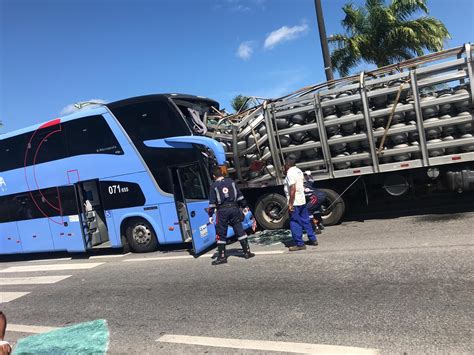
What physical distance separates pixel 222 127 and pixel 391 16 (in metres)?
11.9

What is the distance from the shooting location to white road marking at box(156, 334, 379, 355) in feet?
11.9

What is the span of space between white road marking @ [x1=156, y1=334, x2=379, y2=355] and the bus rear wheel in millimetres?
4943

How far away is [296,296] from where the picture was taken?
510 cm

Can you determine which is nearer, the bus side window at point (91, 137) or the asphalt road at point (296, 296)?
the asphalt road at point (296, 296)

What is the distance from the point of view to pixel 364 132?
830 centimetres

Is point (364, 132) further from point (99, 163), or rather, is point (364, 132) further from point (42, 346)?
point (42, 346)

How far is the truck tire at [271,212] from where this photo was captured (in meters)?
9.27

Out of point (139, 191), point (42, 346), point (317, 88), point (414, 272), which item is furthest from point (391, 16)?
point (42, 346)

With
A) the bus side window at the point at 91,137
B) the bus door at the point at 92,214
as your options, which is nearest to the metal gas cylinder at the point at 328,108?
the bus side window at the point at 91,137

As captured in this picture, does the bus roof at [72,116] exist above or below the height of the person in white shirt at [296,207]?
above

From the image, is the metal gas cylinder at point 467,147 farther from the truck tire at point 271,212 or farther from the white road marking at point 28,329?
the white road marking at point 28,329

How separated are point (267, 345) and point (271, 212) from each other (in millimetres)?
5581

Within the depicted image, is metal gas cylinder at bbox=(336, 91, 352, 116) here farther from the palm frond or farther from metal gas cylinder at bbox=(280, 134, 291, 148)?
the palm frond

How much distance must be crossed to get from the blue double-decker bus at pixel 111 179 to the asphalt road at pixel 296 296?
114 cm
